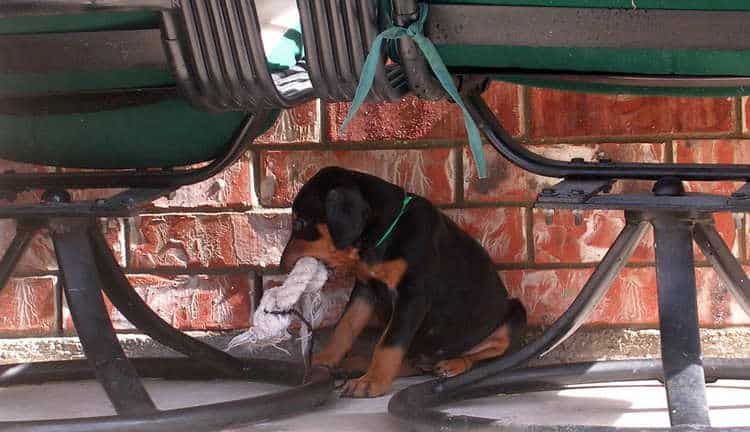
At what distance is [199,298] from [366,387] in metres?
0.44

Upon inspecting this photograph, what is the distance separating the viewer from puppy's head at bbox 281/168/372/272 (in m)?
1.80

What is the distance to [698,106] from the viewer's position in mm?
1898

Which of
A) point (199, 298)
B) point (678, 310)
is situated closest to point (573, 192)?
point (678, 310)

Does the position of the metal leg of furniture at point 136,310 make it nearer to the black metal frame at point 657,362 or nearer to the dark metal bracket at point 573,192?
the black metal frame at point 657,362

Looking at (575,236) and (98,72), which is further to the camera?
(575,236)

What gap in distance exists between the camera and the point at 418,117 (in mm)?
1970

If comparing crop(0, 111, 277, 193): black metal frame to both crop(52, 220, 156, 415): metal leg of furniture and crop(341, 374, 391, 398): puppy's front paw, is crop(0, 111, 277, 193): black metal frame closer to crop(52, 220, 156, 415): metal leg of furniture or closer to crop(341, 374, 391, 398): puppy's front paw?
crop(52, 220, 156, 415): metal leg of furniture

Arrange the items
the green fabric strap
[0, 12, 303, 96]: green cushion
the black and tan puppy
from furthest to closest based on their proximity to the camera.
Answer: the black and tan puppy → [0, 12, 303, 96]: green cushion → the green fabric strap

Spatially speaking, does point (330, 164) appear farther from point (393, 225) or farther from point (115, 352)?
point (115, 352)

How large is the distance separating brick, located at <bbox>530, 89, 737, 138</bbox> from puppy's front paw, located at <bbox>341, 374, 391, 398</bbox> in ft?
1.84

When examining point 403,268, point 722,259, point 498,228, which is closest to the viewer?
point 722,259

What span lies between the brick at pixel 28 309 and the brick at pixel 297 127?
1.68 ft

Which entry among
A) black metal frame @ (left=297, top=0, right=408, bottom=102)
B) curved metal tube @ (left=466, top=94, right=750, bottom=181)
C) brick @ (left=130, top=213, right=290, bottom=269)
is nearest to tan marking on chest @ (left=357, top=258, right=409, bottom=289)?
brick @ (left=130, top=213, right=290, bottom=269)

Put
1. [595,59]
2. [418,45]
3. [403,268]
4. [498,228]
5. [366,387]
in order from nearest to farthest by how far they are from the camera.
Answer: [418,45], [595,59], [366,387], [403,268], [498,228]
